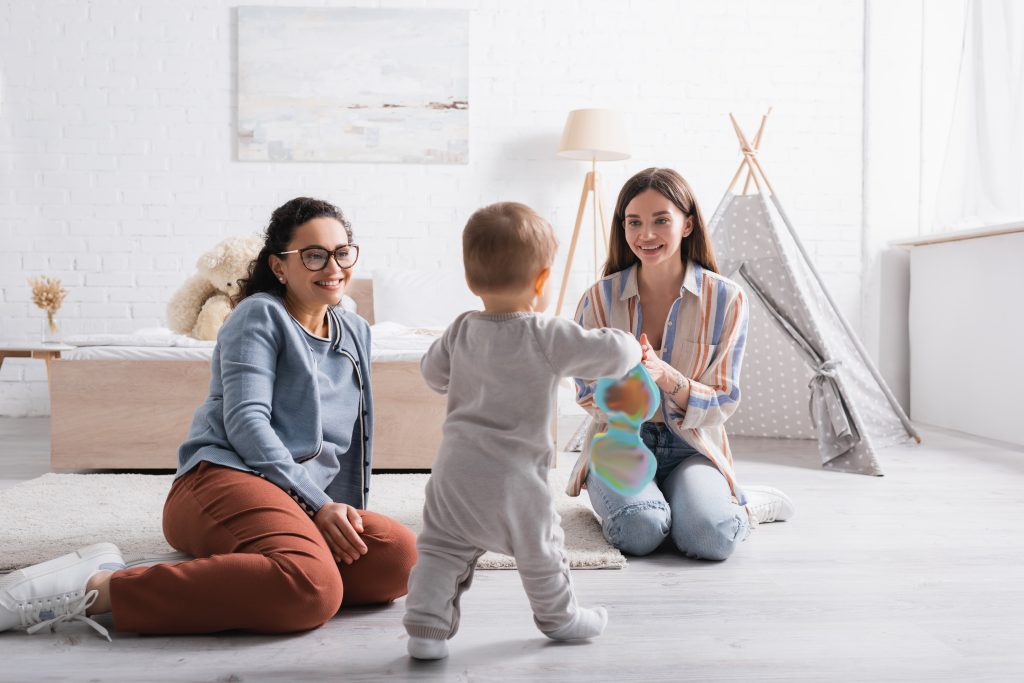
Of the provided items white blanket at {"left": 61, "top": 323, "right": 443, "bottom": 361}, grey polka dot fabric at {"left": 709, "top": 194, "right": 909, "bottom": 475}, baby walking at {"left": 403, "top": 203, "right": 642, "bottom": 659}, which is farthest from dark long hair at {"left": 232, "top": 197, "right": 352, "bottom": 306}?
grey polka dot fabric at {"left": 709, "top": 194, "right": 909, "bottom": 475}

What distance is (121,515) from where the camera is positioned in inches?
82.3

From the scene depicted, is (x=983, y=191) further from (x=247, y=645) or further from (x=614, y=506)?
(x=247, y=645)

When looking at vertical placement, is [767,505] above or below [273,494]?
below

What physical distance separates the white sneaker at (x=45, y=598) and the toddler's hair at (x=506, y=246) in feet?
2.61

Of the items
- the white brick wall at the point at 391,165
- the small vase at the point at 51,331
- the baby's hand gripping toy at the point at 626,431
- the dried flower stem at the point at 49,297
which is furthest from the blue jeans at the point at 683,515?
the dried flower stem at the point at 49,297

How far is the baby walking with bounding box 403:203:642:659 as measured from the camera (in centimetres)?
115

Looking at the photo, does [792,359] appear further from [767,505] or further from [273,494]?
[273,494]

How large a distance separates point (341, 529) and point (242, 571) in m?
0.18

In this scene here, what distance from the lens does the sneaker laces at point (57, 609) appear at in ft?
4.25

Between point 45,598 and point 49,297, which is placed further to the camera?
point 49,297

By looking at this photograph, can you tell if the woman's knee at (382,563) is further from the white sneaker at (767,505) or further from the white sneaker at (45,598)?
the white sneaker at (767,505)

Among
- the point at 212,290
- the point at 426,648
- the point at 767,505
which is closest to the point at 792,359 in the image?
the point at 767,505

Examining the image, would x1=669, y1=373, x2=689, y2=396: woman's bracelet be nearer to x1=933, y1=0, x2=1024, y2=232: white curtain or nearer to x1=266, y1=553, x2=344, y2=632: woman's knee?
x1=266, y1=553, x2=344, y2=632: woman's knee

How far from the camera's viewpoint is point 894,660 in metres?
1.25
